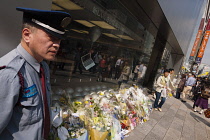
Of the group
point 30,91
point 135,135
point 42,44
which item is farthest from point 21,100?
point 135,135

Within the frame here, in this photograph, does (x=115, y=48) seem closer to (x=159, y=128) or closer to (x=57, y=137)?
(x=159, y=128)

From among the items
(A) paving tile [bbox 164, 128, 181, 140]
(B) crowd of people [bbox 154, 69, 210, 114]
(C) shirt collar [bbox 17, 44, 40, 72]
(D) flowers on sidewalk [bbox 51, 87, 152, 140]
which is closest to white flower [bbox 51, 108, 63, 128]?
(D) flowers on sidewalk [bbox 51, 87, 152, 140]

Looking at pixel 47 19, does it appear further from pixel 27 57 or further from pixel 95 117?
pixel 95 117

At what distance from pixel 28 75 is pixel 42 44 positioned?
0.90 ft

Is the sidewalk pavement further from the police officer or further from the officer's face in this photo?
the officer's face

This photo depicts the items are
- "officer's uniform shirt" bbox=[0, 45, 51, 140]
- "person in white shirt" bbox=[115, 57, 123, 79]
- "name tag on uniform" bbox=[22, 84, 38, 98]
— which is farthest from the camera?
"person in white shirt" bbox=[115, 57, 123, 79]

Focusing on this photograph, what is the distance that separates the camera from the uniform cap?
3.38 feet

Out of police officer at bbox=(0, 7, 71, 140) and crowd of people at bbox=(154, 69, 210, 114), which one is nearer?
police officer at bbox=(0, 7, 71, 140)

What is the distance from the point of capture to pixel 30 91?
3.45 feet

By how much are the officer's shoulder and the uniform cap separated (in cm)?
30

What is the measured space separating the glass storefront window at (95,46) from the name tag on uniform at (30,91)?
2.08 metres

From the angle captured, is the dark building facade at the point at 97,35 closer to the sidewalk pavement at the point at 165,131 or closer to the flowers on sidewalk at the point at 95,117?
the flowers on sidewalk at the point at 95,117

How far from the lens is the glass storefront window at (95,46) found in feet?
10.8

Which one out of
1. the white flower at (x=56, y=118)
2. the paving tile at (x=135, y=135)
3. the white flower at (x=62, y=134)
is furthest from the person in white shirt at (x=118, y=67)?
the white flower at (x=62, y=134)
